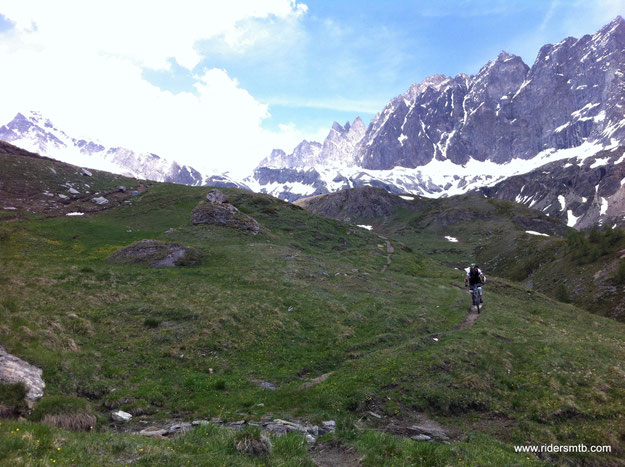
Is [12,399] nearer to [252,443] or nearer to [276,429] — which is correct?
[252,443]

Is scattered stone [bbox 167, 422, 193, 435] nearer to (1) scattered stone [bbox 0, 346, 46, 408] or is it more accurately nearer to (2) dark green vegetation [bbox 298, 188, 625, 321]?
(1) scattered stone [bbox 0, 346, 46, 408]

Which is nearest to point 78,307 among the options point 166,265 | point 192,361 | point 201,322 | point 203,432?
point 201,322

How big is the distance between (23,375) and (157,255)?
1171 inches

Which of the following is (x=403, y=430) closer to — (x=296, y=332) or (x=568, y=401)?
(x=568, y=401)

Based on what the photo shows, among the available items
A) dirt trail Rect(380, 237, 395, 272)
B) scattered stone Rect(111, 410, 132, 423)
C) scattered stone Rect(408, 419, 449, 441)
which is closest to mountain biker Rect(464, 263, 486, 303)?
scattered stone Rect(408, 419, 449, 441)

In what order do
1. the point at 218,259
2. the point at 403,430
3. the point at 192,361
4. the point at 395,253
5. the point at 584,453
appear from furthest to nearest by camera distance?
1. the point at 395,253
2. the point at 218,259
3. the point at 192,361
4. the point at 403,430
5. the point at 584,453

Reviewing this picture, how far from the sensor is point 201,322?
953 inches

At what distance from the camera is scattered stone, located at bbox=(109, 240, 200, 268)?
40744mm

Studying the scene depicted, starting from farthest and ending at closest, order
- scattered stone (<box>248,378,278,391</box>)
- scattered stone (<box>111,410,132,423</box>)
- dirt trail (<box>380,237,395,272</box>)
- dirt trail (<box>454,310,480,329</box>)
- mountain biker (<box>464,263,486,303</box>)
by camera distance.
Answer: dirt trail (<box>380,237,395,272</box>) < mountain biker (<box>464,263,486,303</box>) < dirt trail (<box>454,310,480,329</box>) < scattered stone (<box>248,378,278,391</box>) < scattered stone (<box>111,410,132,423</box>)

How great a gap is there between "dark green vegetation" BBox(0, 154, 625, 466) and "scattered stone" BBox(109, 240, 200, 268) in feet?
7.10

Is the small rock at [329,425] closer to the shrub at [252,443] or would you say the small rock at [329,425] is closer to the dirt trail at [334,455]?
the dirt trail at [334,455]

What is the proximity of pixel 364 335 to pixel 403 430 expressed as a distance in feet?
40.2

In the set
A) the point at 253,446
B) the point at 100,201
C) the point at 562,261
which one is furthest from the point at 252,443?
the point at 562,261

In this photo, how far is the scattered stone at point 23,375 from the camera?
Result: 12.4 meters
